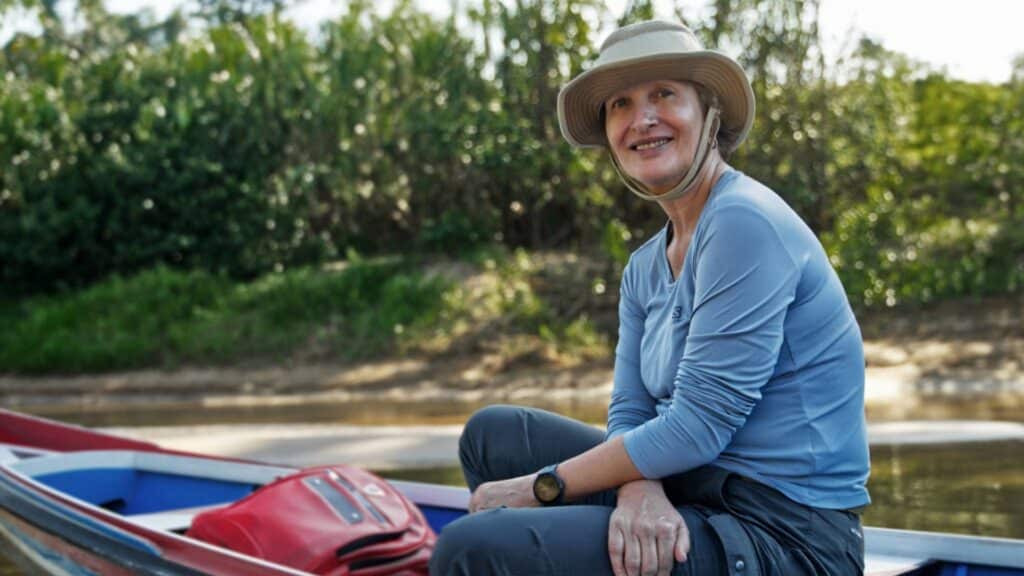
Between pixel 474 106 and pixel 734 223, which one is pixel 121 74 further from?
pixel 734 223

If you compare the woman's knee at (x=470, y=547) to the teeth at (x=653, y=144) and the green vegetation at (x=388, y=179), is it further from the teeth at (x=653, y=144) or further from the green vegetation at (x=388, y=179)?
the green vegetation at (x=388, y=179)

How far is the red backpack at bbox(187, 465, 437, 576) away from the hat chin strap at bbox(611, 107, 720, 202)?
136 centimetres

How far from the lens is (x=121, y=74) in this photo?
14.9 m

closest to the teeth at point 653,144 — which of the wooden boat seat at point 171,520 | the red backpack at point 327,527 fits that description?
the red backpack at point 327,527

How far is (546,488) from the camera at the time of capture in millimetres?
2342

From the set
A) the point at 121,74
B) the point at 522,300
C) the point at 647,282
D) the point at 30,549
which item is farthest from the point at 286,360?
the point at 647,282

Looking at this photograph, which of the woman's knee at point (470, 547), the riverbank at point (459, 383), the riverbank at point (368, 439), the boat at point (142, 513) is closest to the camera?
the woman's knee at point (470, 547)

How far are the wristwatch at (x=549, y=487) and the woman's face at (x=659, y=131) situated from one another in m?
0.57

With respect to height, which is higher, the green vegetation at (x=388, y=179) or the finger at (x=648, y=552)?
the green vegetation at (x=388, y=179)

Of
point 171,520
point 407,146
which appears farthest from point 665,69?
point 407,146

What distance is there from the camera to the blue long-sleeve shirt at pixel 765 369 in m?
2.13

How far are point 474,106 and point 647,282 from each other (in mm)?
10933

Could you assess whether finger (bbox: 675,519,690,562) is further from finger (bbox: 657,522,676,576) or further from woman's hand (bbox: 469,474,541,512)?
woman's hand (bbox: 469,474,541,512)

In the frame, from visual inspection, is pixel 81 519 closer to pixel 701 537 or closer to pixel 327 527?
pixel 327 527
